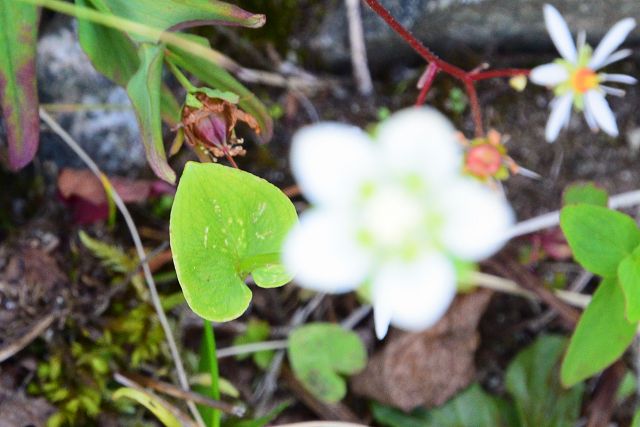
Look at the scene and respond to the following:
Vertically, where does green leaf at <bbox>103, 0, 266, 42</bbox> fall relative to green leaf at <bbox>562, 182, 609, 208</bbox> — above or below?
above

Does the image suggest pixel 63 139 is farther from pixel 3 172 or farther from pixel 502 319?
pixel 502 319

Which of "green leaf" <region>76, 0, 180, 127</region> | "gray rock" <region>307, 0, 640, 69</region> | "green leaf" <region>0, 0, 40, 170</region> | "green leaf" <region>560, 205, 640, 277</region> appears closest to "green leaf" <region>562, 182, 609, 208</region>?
"green leaf" <region>560, 205, 640, 277</region>

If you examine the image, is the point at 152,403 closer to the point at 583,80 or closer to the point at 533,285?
the point at 533,285

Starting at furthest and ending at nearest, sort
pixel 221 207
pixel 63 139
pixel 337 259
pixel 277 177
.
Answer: pixel 277 177, pixel 63 139, pixel 221 207, pixel 337 259

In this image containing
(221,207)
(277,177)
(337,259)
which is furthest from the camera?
(277,177)

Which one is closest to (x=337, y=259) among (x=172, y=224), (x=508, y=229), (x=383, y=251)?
(x=383, y=251)

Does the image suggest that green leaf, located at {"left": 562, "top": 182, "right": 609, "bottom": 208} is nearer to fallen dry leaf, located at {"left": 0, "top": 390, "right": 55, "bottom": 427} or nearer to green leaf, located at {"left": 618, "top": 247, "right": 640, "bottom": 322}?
green leaf, located at {"left": 618, "top": 247, "right": 640, "bottom": 322}

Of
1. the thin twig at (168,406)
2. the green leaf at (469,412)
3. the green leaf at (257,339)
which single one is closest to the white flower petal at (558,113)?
the green leaf at (469,412)
